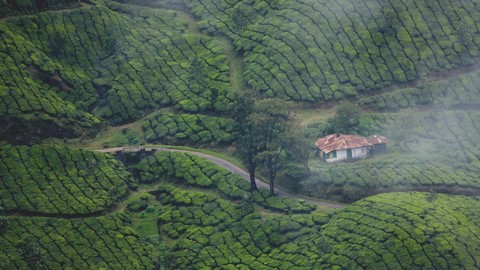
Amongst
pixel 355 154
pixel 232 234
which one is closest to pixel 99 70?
pixel 232 234

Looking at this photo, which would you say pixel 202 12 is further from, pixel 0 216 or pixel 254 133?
pixel 0 216

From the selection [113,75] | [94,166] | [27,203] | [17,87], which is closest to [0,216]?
[27,203]

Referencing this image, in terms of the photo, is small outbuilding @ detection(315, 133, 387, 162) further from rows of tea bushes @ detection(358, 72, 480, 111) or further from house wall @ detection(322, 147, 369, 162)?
rows of tea bushes @ detection(358, 72, 480, 111)

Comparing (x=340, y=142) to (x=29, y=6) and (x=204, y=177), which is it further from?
(x=29, y=6)

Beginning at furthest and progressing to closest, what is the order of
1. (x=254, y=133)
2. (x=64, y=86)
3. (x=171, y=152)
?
(x=64, y=86), (x=171, y=152), (x=254, y=133)

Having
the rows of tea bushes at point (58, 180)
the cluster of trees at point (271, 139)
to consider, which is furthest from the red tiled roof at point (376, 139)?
the rows of tea bushes at point (58, 180)
